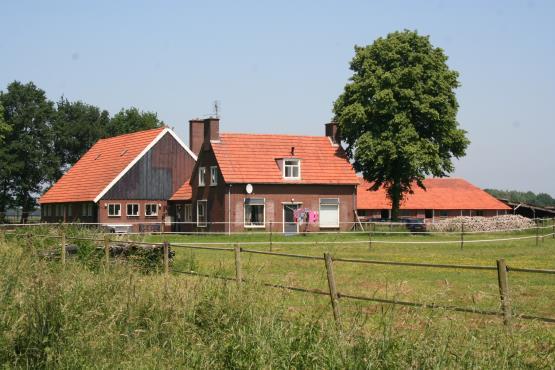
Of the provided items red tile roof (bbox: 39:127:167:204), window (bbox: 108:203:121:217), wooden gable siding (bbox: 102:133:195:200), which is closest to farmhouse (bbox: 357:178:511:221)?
wooden gable siding (bbox: 102:133:195:200)

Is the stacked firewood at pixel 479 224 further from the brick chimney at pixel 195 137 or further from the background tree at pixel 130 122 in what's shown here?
the background tree at pixel 130 122

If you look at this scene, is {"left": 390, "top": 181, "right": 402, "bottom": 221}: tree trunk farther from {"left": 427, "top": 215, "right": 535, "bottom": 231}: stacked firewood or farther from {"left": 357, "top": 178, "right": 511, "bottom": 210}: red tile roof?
{"left": 357, "top": 178, "right": 511, "bottom": 210}: red tile roof

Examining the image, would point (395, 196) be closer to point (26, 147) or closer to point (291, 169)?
point (291, 169)

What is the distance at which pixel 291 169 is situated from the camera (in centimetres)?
5200

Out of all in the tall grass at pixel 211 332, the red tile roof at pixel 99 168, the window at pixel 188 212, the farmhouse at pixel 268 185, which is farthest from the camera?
the red tile roof at pixel 99 168

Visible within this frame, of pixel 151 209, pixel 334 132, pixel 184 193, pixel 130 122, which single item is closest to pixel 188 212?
pixel 184 193

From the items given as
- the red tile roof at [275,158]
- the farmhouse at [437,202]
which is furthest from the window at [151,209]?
the farmhouse at [437,202]

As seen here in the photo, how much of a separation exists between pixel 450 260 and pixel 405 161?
2708 cm

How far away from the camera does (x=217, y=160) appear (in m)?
50.6

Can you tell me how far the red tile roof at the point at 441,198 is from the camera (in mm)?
74750

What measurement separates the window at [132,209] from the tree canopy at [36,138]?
30.9m

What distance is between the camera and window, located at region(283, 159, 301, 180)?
170ft

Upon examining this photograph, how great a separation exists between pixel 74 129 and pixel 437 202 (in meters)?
42.8

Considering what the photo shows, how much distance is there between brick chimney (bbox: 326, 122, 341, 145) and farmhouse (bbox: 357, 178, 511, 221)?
56.8 ft
